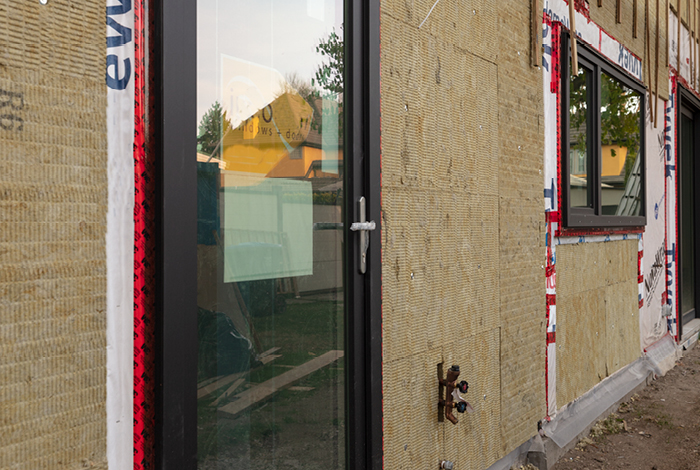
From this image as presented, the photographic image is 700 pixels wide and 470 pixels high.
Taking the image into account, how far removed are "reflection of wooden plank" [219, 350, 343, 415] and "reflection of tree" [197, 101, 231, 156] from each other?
72cm

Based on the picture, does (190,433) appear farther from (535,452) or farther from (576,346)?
(576,346)

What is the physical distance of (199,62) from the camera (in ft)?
4.78

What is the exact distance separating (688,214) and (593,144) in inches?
140

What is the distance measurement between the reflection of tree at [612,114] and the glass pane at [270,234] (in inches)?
A: 89.7

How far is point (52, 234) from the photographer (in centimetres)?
111

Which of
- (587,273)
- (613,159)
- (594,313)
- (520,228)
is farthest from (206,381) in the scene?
(613,159)

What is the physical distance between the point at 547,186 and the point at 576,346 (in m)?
1.07

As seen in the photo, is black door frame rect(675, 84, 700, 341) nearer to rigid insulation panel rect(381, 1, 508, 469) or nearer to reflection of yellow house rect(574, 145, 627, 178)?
reflection of yellow house rect(574, 145, 627, 178)

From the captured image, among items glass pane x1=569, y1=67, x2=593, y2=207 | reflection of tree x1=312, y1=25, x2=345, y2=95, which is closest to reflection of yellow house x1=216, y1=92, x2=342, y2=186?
reflection of tree x1=312, y1=25, x2=345, y2=95

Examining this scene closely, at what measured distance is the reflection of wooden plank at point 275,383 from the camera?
159 centimetres

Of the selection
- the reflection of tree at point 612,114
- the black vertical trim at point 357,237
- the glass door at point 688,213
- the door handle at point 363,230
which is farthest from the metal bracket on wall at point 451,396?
the glass door at point 688,213

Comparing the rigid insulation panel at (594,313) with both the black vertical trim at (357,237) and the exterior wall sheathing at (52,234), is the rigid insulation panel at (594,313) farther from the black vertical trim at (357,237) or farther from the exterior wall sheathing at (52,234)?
the exterior wall sheathing at (52,234)

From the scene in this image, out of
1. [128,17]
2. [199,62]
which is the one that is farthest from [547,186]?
[128,17]

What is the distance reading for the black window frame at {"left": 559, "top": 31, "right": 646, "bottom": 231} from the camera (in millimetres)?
3326
